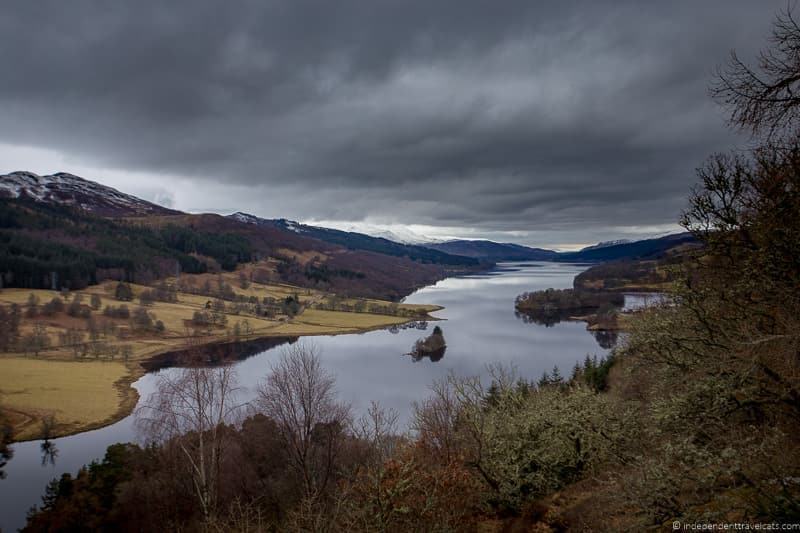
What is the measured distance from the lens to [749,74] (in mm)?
4859

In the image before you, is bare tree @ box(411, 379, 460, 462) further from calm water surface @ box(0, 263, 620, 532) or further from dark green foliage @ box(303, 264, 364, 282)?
dark green foliage @ box(303, 264, 364, 282)

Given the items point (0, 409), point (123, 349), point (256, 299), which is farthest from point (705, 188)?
point (256, 299)

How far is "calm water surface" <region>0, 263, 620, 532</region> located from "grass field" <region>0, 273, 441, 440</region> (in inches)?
122

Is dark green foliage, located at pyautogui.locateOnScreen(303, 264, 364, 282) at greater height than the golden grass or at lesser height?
greater

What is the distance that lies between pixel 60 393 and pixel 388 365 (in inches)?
1347

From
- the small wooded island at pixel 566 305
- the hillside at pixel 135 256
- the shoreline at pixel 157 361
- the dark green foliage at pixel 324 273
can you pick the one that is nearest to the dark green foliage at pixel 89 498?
the shoreline at pixel 157 361

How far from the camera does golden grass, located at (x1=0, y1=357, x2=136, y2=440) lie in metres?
36.7

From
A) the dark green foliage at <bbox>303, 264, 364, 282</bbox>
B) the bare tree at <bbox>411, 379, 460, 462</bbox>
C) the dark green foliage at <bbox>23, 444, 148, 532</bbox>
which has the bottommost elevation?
the dark green foliage at <bbox>23, 444, 148, 532</bbox>

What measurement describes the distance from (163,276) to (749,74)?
135379 mm

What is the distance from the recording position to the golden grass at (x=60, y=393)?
120 feet

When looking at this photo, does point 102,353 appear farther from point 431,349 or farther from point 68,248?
point 68,248

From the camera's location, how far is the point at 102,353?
6016cm

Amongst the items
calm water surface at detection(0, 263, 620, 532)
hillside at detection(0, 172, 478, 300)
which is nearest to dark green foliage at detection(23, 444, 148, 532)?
calm water surface at detection(0, 263, 620, 532)

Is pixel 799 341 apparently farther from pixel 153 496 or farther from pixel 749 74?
pixel 153 496
